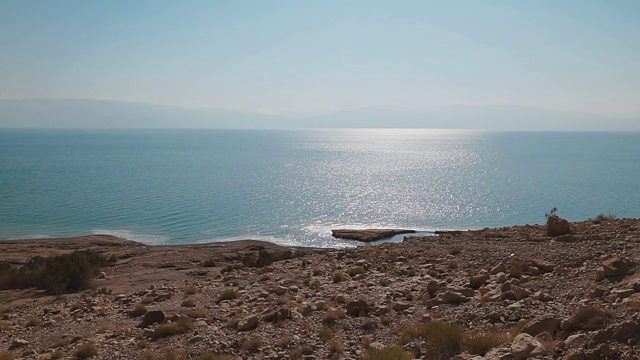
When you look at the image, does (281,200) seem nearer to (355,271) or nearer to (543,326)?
(355,271)

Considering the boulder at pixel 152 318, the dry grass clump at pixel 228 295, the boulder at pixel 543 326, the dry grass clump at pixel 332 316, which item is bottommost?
the dry grass clump at pixel 228 295

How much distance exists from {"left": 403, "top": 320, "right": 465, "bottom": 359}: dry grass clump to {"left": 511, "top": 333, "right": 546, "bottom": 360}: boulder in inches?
59.8

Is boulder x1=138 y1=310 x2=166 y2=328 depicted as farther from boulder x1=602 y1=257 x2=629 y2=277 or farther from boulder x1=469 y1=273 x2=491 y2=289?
boulder x1=602 y1=257 x2=629 y2=277

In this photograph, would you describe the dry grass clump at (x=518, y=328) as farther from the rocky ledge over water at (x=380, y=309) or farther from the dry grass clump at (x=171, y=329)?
the dry grass clump at (x=171, y=329)

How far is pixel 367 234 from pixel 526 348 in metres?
40.9

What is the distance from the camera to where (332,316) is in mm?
13266

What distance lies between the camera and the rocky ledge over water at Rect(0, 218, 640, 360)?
955 centimetres

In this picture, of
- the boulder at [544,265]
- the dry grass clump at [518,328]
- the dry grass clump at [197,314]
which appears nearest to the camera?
the dry grass clump at [518,328]

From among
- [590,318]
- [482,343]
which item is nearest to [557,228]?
[590,318]

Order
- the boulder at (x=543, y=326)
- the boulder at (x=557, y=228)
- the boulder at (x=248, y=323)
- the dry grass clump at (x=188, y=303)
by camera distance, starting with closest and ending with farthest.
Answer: the boulder at (x=543, y=326) < the boulder at (x=248, y=323) < the dry grass clump at (x=188, y=303) < the boulder at (x=557, y=228)

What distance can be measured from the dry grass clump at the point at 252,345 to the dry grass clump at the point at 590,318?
21.1ft

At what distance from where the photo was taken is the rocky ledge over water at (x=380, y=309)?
9.55 metres

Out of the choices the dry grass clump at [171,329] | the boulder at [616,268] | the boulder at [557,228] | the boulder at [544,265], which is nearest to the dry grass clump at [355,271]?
the boulder at [544,265]

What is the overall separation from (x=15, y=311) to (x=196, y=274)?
922cm
